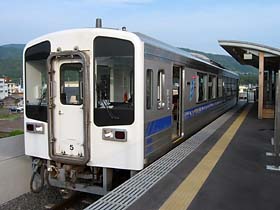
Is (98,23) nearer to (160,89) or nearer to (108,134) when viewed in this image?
(160,89)

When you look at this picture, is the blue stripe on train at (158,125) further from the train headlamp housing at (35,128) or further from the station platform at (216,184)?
the train headlamp housing at (35,128)

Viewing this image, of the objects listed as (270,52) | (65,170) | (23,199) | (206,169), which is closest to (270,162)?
(206,169)

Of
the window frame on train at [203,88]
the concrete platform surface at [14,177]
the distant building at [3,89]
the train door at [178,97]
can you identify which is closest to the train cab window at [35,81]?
the concrete platform surface at [14,177]

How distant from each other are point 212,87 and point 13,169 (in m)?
7.40

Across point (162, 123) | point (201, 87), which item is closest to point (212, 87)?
point (201, 87)

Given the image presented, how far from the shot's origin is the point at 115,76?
489cm

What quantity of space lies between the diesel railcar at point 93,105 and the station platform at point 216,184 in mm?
721

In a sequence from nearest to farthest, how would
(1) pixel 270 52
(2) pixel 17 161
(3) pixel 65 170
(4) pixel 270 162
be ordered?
(3) pixel 65 170, (4) pixel 270 162, (2) pixel 17 161, (1) pixel 270 52

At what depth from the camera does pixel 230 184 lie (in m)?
4.42

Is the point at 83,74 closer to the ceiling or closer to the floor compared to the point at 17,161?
closer to the ceiling

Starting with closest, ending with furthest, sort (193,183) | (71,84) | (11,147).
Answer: (193,183), (71,84), (11,147)

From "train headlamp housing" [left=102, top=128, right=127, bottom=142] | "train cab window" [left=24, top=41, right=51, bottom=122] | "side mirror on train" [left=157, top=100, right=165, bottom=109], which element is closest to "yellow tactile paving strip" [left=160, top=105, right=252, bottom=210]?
"train headlamp housing" [left=102, top=128, right=127, bottom=142]

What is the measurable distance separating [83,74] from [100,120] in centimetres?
72

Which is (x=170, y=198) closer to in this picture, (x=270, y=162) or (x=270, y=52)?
(x=270, y=162)
